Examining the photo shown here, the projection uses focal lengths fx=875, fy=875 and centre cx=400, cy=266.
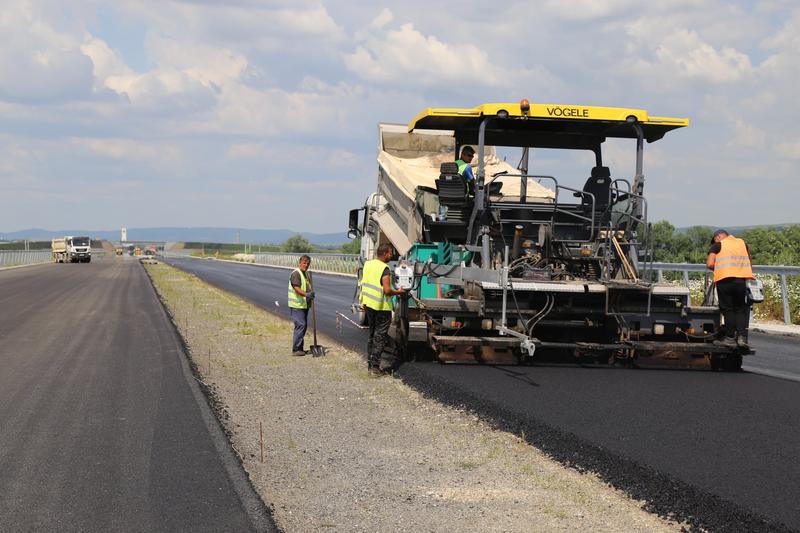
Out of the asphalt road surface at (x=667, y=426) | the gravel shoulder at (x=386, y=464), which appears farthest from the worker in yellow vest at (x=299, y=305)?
the asphalt road surface at (x=667, y=426)

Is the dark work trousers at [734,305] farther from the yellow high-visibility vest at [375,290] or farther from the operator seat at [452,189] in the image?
the yellow high-visibility vest at [375,290]

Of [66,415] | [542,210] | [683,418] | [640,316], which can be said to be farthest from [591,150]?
[66,415]

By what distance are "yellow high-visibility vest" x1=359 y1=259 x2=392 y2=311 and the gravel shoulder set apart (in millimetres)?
861

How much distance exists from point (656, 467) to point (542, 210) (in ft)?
17.1

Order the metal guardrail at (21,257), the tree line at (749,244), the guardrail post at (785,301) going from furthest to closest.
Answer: the metal guardrail at (21,257) < the tree line at (749,244) < the guardrail post at (785,301)

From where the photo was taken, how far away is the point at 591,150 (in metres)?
11.1

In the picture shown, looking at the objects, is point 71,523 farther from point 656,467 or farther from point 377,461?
point 656,467

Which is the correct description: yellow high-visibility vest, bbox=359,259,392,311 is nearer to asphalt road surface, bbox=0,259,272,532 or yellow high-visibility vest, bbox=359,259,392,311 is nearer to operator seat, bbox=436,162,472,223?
operator seat, bbox=436,162,472,223

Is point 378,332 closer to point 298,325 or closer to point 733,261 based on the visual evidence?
point 298,325

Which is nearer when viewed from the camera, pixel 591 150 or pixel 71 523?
pixel 71 523

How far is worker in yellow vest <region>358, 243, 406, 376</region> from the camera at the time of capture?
10250mm

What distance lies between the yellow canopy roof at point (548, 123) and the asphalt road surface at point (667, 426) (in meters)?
2.88

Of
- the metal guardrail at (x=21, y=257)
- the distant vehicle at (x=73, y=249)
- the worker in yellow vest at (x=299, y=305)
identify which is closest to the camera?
the worker in yellow vest at (x=299, y=305)

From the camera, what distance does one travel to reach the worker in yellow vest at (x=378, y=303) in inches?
404
